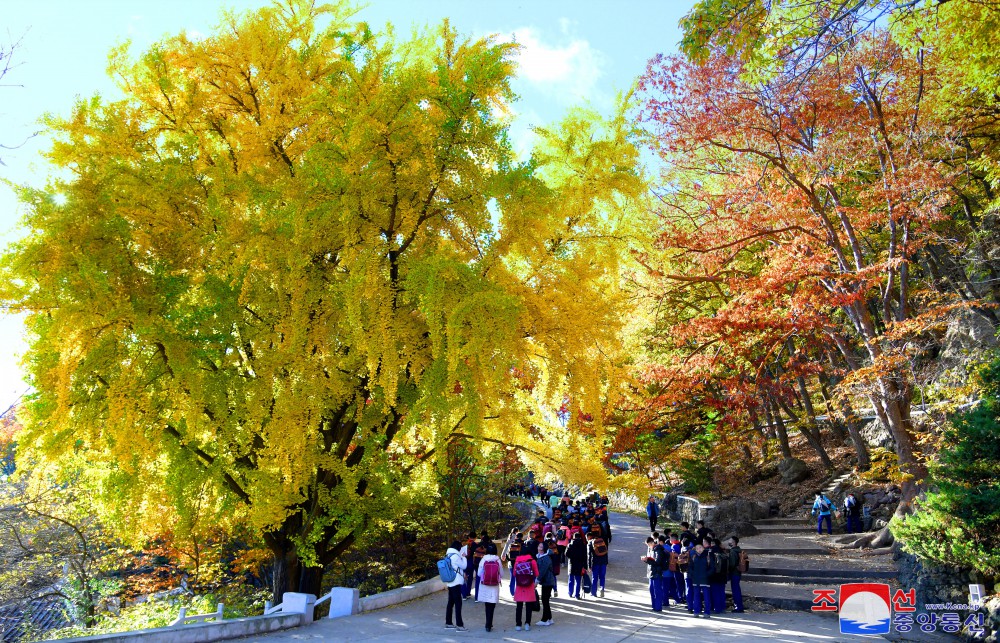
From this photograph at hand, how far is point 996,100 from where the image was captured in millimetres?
12195

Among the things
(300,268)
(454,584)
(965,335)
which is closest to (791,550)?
(965,335)

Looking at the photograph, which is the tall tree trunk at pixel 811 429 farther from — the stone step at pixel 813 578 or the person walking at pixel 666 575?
the person walking at pixel 666 575

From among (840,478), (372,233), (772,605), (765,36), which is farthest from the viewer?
(840,478)

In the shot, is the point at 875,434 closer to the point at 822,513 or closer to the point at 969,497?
the point at 822,513

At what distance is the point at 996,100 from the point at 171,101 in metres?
15.4

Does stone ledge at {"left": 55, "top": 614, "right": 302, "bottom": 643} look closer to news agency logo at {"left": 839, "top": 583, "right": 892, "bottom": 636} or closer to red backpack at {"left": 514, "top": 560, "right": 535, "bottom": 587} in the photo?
red backpack at {"left": 514, "top": 560, "right": 535, "bottom": 587}

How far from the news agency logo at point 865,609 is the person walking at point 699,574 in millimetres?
1992

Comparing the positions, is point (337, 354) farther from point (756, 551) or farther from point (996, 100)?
point (996, 100)

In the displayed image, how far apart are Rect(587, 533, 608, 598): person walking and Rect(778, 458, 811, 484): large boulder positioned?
14.3 m

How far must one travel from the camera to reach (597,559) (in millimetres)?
11461

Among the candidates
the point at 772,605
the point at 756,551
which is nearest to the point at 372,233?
the point at 772,605

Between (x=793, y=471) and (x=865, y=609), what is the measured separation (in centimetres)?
1458

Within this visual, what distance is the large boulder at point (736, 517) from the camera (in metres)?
17.5

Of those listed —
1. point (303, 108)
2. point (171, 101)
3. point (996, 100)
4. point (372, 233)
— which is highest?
point (996, 100)
